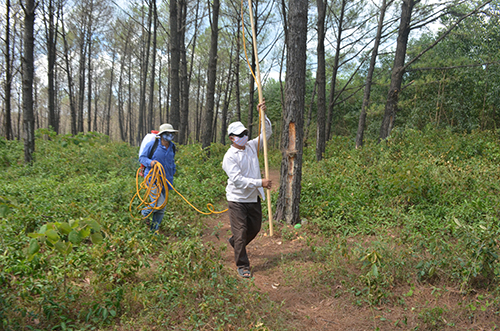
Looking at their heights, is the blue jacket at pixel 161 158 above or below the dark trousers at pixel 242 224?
above

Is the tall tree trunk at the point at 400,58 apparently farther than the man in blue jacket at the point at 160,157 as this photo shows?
Yes

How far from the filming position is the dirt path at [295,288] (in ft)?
A: 10.3

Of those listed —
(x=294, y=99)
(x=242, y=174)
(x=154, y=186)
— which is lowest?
(x=154, y=186)

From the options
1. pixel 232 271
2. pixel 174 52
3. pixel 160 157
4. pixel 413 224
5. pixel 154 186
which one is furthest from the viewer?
pixel 174 52

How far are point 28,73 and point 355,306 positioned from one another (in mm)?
10416

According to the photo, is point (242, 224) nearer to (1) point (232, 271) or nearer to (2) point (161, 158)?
(1) point (232, 271)

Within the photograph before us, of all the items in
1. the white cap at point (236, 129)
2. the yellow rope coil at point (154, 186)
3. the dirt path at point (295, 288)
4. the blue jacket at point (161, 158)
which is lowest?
the dirt path at point (295, 288)

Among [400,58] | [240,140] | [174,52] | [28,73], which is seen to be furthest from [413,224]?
[28,73]

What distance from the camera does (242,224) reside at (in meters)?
4.17

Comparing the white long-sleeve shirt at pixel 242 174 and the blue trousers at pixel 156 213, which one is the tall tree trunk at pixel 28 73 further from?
the white long-sleeve shirt at pixel 242 174

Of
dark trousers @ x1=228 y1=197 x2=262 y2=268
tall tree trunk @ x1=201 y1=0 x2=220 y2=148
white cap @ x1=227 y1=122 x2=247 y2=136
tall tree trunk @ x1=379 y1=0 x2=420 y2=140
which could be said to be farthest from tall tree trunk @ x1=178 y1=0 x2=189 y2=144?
dark trousers @ x1=228 y1=197 x2=262 y2=268

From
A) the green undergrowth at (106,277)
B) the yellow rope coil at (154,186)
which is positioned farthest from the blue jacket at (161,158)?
the green undergrowth at (106,277)

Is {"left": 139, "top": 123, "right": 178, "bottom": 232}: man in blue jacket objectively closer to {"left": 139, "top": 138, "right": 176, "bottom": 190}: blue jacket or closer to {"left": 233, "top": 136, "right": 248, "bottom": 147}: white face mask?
{"left": 139, "top": 138, "right": 176, "bottom": 190}: blue jacket

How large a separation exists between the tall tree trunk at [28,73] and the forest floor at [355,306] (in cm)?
843
